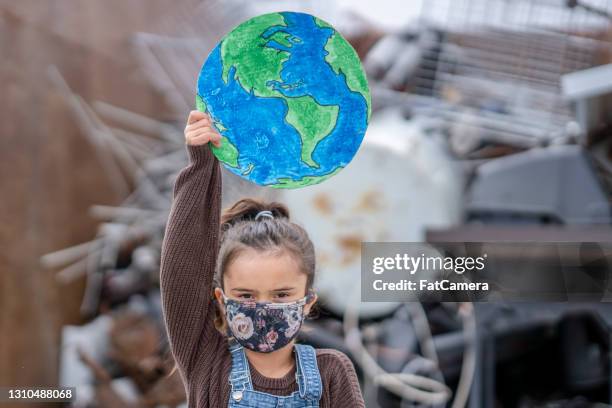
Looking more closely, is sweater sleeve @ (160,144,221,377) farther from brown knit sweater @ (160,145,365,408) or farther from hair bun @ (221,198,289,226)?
hair bun @ (221,198,289,226)

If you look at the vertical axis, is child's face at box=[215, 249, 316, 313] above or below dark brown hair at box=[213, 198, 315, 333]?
below

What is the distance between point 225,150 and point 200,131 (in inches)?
3.8

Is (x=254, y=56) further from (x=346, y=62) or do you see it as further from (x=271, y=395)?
(x=271, y=395)

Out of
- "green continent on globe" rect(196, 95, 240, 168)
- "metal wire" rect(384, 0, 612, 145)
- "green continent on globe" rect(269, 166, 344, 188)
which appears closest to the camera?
"green continent on globe" rect(196, 95, 240, 168)

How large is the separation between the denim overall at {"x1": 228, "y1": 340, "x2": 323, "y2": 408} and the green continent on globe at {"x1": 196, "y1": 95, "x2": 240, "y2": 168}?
40 centimetres

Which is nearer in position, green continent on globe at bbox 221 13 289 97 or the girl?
the girl

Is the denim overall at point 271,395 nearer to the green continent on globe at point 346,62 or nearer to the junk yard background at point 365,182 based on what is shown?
Answer: the green continent on globe at point 346,62

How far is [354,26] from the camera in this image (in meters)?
2.79

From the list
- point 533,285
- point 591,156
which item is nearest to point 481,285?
point 533,285

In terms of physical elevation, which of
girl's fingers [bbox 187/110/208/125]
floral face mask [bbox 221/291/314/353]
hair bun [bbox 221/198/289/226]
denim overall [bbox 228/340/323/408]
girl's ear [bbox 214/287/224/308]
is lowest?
denim overall [bbox 228/340/323/408]

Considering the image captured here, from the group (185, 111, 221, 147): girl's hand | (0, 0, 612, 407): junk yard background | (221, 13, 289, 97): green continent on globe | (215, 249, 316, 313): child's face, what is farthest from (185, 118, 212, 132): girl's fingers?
(0, 0, 612, 407): junk yard background

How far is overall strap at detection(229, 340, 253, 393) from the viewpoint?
Result: 151 cm

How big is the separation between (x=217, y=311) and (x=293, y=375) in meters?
0.22

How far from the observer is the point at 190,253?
1.54m
